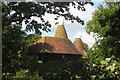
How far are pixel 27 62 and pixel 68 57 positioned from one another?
22141 millimetres

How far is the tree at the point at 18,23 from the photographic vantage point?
581 cm

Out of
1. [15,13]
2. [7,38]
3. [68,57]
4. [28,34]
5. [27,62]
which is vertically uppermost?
[15,13]

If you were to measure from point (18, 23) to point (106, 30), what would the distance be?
1384 centimetres

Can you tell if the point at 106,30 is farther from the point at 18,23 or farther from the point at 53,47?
the point at 18,23

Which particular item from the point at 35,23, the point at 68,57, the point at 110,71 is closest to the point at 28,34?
the point at 35,23

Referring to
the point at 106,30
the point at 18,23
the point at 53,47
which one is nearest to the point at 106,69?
the point at 18,23

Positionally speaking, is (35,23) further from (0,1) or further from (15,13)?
(0,1)

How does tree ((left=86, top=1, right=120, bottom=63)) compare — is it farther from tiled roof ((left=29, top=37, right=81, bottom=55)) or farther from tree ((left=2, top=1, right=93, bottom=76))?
tree ((left=2, top=1, right=93, bottom=76))

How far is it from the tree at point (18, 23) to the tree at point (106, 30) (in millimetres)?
11152

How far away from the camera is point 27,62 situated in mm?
6656

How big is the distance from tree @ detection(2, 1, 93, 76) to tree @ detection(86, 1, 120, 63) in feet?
36.6

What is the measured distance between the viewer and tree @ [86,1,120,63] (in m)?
18.2

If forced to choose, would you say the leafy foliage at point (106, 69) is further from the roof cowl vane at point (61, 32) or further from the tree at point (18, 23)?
the roof cowl vane at point (61, 32)

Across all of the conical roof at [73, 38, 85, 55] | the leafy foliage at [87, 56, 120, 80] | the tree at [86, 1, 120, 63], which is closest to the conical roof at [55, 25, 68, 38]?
the conical roof at [73, 38, 85, 55]
